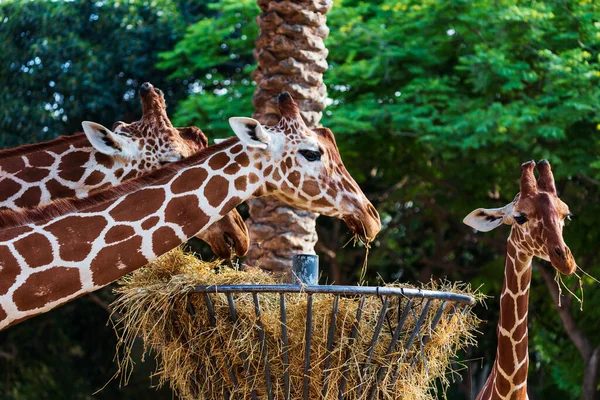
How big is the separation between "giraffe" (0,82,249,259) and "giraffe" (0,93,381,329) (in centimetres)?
133

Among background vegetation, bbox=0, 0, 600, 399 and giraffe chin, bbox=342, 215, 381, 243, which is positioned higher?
giraffe chin, bbox=342, 215, 381, 243

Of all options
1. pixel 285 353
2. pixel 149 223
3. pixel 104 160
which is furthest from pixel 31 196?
pixel 285 353

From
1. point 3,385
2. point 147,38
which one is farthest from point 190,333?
point 3,385

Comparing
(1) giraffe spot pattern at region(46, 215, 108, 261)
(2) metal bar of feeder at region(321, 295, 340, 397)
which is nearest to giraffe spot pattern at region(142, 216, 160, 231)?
(1) giraffe spot pattern at region(46, 215, 108, 261)

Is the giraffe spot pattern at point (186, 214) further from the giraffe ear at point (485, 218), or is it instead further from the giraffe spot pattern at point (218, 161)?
the giraffe ear at point (485, 218)

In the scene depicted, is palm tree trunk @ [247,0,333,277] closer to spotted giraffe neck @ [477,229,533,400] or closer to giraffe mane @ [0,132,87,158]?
spotted giraffe neck @ [477,229,533,400]

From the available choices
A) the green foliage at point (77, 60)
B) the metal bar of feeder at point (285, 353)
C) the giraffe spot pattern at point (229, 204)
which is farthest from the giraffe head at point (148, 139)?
the green foliage at point (77, 60)

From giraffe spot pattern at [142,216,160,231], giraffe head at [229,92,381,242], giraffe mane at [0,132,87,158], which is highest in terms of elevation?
giraffe spot pattern at [142,216,160,231]

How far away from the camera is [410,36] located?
1327 centimetres

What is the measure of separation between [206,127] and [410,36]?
3164mm

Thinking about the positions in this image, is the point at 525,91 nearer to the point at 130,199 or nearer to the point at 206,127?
the point at 206,127

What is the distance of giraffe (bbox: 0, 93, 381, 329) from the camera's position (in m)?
4.06

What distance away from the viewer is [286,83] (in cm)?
795

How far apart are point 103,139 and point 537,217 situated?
112 inches
